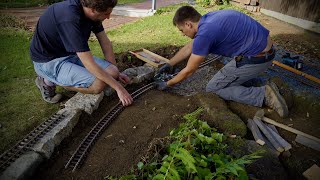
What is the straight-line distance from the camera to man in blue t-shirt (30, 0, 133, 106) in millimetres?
3309

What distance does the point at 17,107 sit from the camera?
12.8 ft

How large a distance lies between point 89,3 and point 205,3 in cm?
892

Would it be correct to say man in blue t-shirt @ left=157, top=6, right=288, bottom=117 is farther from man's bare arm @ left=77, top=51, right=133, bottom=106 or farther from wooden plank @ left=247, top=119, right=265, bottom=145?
man's bare arm @ left=77, top=51, right=133, bottom=106

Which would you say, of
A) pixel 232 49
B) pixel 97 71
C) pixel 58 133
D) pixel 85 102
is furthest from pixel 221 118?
pixel 58 133

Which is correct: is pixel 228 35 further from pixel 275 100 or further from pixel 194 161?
pixel 194 161

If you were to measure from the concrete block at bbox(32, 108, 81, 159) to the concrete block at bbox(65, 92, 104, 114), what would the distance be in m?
0.12

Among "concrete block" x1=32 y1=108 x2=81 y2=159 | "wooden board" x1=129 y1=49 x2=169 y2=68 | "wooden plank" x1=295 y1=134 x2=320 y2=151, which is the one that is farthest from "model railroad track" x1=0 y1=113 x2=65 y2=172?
"wooden plank" x1=295 y1=134 x2=320 y2=151

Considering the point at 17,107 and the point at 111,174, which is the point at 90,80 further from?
the point at 111,174

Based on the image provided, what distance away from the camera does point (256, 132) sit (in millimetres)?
3568

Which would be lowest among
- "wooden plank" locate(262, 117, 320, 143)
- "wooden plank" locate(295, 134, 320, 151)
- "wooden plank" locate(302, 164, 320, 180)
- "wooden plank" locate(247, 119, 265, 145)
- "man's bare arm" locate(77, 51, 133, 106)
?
"wooden plank" locate(295, 134, 320, 151)

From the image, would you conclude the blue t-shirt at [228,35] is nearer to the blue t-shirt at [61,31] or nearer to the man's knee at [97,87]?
the man's knee at [97,87]

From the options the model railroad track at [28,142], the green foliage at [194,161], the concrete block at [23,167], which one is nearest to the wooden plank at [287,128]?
the green foliage at [194,161]

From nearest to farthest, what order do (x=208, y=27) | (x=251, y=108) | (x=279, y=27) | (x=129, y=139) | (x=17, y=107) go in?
(x=129, y=139) → (x=208, y=27) → (x=17, y=107) → (x=251, y=108) → (x=279, y=27)

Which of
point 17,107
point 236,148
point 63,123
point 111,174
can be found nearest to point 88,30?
point 63,123
